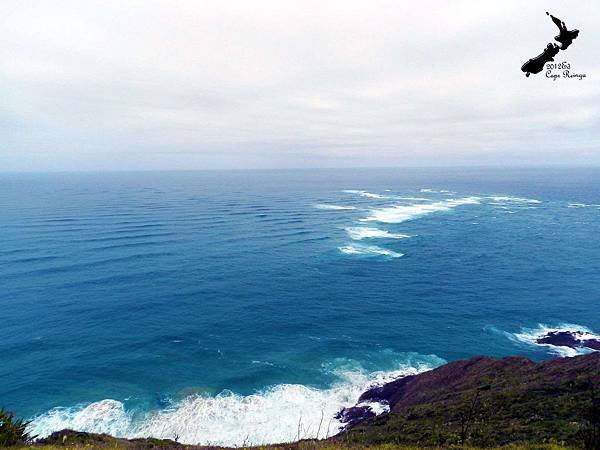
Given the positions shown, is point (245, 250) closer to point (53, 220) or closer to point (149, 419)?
point (149, 419)

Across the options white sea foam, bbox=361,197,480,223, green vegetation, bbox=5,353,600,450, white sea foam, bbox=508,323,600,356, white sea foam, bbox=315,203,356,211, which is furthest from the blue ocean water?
white sea foam, bbox=315,203,356,211

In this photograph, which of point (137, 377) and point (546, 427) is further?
point (137, 377)

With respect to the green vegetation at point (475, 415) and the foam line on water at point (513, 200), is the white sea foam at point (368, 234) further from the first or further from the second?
the foam line on water at point (513, 200)

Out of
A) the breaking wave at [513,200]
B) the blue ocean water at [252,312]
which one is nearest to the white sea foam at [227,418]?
the blue ocean water at [252,312]

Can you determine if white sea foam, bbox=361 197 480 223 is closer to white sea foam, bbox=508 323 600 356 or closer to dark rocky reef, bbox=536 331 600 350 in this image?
white sea foam, bbox=508 323 600 356

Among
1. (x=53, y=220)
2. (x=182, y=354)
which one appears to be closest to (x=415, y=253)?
(x=182, y=354)

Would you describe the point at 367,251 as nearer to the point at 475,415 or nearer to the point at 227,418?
the point at 227,418
